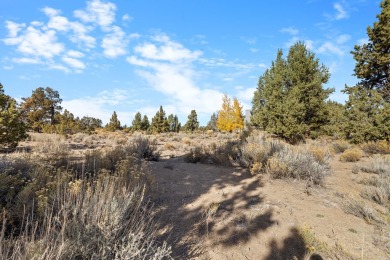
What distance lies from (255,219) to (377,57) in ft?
45.6

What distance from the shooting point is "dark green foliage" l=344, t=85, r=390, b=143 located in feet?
38.3

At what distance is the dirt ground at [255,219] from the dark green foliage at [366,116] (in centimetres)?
750

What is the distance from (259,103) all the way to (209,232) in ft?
64.1

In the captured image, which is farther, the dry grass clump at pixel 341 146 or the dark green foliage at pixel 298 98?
the dark green foliage at pixel 298 98

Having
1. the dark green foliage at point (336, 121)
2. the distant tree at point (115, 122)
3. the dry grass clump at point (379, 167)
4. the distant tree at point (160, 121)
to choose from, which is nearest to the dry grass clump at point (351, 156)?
the dry grass clump at point (379, 167)

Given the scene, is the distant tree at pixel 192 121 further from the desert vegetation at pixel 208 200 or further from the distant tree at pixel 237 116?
the desert vegetation at pixel 208 200

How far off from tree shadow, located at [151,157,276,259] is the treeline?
9.58 metres

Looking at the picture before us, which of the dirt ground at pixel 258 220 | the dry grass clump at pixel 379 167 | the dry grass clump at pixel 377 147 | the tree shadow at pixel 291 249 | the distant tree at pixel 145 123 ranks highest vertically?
the distant tree at pixel 145 123

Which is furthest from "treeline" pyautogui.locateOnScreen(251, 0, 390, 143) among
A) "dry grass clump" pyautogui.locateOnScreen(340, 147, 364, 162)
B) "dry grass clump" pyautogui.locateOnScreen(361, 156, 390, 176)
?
"dry grass clump" pyautogui.locateOnScreen(361, 156, 390, 176)

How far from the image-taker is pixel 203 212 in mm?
4152

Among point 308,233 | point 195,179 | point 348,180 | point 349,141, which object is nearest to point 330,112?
point 349,141

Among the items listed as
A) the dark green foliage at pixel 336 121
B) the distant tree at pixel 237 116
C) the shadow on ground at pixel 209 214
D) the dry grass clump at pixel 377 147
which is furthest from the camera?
the distant tree at pixel 237 116

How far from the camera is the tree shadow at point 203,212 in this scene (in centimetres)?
347

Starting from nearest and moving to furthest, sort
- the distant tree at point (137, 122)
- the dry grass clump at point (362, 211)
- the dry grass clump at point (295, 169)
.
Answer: the dry grass clump at point (362, 211) < the dry grass clump at point (295, 169) < the distant tree at point (137, 122)
